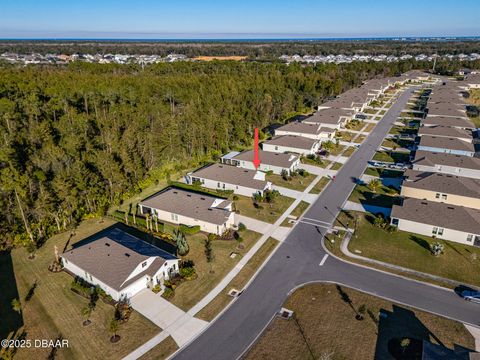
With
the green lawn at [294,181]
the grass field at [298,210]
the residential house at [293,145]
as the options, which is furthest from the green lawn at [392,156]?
the grass field at [298,210]

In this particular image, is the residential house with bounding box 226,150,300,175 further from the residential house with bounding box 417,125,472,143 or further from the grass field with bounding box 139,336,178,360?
the grass field with bounding box 139,336,178,360

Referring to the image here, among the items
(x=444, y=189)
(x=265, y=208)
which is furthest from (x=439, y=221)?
(x=265, y=208)

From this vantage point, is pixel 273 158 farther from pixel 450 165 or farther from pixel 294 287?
pixel 294 287

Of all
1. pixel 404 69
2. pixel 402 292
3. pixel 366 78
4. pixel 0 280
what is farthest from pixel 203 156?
pixel 404 69

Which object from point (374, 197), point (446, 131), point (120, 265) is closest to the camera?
point (120, 265)

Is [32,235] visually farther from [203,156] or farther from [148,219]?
[203,156]

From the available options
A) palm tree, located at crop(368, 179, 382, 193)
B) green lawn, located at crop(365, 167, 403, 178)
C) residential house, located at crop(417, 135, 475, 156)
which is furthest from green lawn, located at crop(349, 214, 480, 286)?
residential house, located at crop(417, 135, 475, 156)
